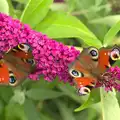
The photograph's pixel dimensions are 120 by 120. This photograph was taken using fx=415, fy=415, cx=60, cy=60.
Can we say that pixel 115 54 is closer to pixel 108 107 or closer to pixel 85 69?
pixel 85 69

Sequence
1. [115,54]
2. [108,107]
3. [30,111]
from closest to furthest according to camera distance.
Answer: [115,54]
[108,107]
[30,111]

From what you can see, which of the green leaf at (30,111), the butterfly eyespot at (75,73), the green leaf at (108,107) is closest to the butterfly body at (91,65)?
the butterfly eyespot at (75,73)

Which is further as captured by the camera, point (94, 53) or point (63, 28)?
point (63, 28)

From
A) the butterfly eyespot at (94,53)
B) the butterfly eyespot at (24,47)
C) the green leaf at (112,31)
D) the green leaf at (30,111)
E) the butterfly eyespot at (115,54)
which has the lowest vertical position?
the butterfly eyespot at (115,54)

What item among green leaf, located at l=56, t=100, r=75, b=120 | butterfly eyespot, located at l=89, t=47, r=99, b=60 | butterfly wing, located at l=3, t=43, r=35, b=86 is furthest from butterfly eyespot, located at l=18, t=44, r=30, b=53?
green leaf, located at l=56, t=100, r=75, b=120

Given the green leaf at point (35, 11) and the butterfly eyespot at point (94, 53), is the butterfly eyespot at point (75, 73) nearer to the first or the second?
the butterfly eyespot at point (94, 53)

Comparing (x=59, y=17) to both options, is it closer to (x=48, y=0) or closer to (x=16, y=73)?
(x=48, y=0)

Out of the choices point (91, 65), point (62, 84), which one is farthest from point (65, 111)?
point (91, 65)
